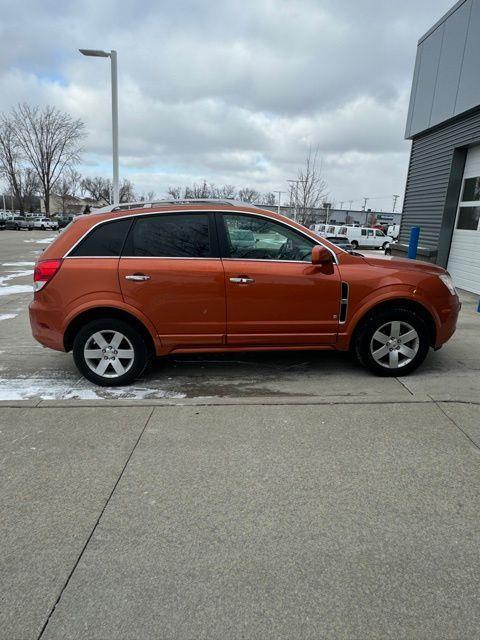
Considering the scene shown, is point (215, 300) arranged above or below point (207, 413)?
above

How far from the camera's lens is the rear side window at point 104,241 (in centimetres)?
434

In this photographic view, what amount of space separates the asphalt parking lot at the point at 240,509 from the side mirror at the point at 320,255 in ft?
4.11

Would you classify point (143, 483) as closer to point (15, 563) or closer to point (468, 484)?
point (15, 563)

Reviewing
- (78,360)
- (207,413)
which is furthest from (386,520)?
(78,360)

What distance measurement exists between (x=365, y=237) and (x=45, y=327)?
124 feet

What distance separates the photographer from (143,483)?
9.58ft

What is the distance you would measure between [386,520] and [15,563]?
199cm

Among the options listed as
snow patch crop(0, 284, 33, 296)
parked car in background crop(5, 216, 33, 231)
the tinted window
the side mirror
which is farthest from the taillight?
parked car in background crop(5, 216, 33, 231)

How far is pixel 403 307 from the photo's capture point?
182 inches

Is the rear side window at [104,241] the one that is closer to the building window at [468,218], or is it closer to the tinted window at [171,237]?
the tinted window at [171,237]

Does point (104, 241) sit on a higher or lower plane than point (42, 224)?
higher

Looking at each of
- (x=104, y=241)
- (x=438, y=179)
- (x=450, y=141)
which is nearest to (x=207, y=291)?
(x=104, y=241)

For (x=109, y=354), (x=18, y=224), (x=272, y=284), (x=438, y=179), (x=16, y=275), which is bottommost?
(x=18, y=224)

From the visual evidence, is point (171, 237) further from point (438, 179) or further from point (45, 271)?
point (438, 179)
